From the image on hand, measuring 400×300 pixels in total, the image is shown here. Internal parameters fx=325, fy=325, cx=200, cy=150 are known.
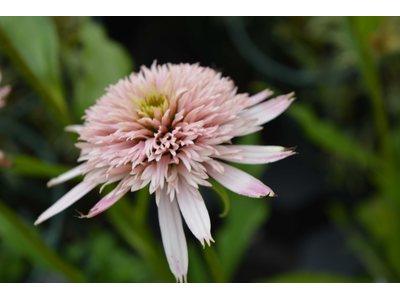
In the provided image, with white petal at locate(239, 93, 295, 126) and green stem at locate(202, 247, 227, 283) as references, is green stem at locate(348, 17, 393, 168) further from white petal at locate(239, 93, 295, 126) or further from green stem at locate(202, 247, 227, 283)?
green stem at locate(202, 247, 227, 283)

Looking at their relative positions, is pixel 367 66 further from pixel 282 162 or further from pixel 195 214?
pixel 282 162

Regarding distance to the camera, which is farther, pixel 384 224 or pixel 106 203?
pixel 384 224

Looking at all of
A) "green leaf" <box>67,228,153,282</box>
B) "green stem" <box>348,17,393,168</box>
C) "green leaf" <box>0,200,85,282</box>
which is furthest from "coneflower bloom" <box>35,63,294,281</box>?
"green leaf" <box>67,228,153,282</box>

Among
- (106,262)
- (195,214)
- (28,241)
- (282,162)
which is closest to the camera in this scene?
(195,214)

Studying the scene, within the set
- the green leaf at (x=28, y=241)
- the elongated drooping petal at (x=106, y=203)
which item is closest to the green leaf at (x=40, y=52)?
the green leaf at (x=28, y=241)

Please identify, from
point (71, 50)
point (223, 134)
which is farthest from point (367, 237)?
point (71, 50)

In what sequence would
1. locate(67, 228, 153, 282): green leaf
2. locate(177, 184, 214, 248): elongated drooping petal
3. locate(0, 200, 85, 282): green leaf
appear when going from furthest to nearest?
locate(67, 228, 153, 282): green leaf, locate(0, 200, 85, 282): green leaf, locate(177, 184, 214, 248): elongated drooping petal

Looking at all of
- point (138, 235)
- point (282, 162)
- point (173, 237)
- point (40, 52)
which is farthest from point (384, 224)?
point (40, 52)
